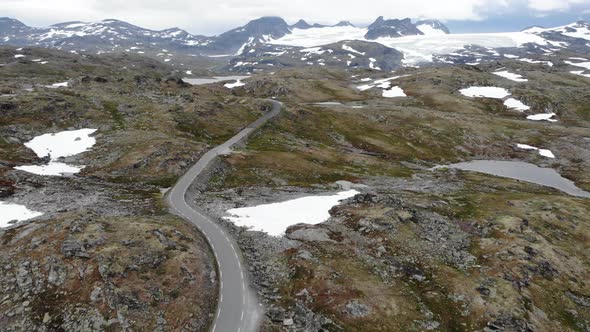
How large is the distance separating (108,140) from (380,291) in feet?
259

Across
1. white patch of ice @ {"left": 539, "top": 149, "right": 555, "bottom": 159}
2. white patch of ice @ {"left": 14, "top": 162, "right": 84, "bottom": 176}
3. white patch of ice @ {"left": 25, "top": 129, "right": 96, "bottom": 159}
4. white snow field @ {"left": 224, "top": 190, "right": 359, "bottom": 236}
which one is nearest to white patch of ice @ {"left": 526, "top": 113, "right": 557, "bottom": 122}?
white patch of ice @ {"left": 539, "top": 149, "right": 555, "bottom": 159}

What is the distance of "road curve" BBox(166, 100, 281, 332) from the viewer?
39.4m

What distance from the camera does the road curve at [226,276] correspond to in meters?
39.4

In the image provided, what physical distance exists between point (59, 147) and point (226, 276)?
6834 cm

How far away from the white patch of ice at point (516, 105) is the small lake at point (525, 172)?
7681cm

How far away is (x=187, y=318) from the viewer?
39125 mm

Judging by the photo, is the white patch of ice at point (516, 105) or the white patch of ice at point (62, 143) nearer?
the white patch of ice at point (62, 143)

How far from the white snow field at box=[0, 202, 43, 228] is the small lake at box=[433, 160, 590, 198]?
102 m

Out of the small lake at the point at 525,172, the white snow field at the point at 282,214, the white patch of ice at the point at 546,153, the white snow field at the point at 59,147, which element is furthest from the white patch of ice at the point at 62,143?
the white patch of ice at the point at 546,153

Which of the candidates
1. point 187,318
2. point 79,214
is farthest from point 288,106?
point 187,318

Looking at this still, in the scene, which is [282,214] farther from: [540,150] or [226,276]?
[540,150]

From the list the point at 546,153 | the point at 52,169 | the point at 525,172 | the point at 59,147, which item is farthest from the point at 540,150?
the point at 59,147

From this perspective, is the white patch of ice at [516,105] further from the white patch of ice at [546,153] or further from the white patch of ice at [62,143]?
the white patch of ice at [62,143]

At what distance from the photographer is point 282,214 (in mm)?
63438
